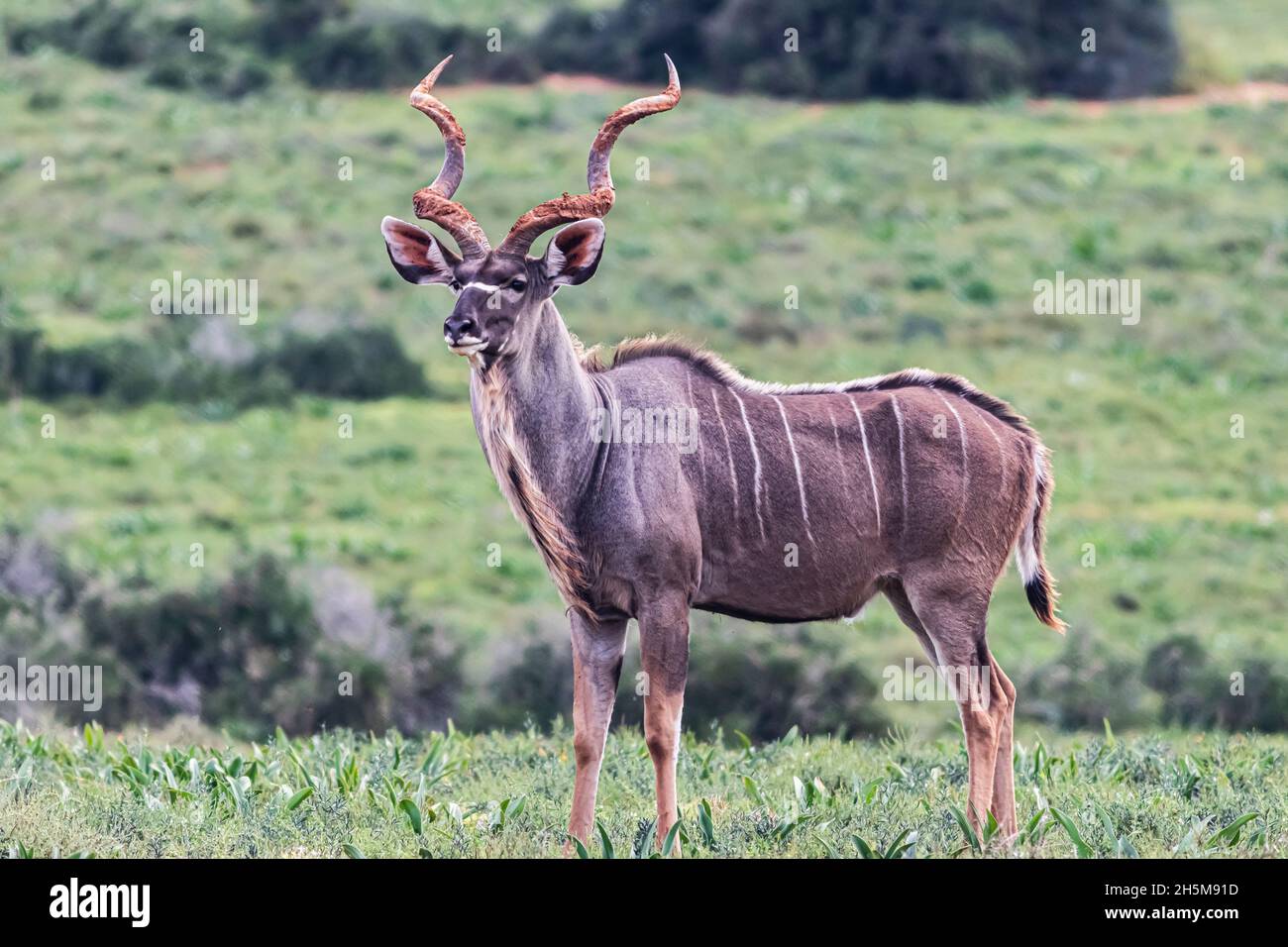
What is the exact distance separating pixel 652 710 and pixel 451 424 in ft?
54.7

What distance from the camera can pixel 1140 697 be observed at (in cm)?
1688

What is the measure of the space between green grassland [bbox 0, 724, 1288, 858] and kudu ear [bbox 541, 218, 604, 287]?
7.84 ft

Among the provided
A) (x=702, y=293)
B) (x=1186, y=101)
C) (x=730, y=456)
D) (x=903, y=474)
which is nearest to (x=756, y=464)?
(x=730, y=456)

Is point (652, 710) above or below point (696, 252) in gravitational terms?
below

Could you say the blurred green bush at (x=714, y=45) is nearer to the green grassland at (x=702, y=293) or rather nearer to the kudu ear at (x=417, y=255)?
the green grassland at (x=702, y=293)

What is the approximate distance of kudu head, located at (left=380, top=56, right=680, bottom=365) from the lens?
8.25 metres

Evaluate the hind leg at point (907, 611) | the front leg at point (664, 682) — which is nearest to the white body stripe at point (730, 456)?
the front leg at point (664, 682)

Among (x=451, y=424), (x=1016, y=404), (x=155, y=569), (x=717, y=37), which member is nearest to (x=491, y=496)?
(x=451, y=424)

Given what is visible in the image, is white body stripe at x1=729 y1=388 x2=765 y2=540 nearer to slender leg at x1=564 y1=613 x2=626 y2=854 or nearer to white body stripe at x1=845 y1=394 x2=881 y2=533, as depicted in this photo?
white body stripe at x1=845 y1=394 x2=881 y2=533

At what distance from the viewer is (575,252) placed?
8477 millimetres

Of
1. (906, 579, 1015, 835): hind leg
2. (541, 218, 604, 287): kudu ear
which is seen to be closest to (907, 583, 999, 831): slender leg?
(906, 579, 1015, 835): hind leg

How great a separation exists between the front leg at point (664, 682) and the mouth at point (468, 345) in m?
1.33

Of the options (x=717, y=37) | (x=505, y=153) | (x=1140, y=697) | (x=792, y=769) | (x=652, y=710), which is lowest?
(x=1140, y=697)
